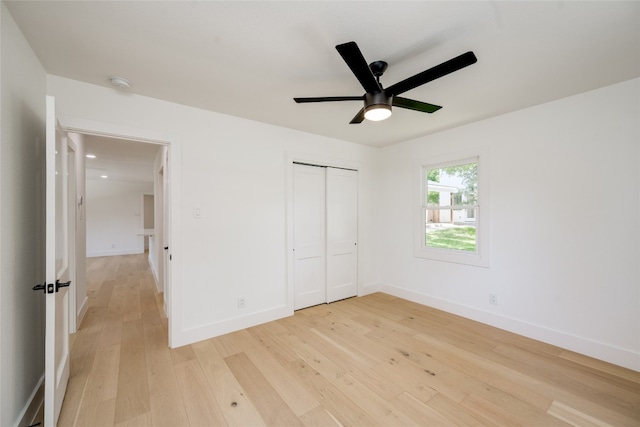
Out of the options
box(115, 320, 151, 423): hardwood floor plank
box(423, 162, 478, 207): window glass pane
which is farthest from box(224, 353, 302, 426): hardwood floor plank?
box(423, 162, 478, 207): window glass pane

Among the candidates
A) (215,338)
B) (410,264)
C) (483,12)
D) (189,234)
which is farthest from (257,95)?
(410,264)

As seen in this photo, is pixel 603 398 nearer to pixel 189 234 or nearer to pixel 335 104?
pixel 335 104

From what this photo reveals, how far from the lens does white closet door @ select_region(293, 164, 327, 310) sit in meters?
3.69

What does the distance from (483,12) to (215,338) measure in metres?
3.54

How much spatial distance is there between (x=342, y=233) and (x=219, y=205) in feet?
6.47

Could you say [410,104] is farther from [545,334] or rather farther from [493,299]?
[545,334]

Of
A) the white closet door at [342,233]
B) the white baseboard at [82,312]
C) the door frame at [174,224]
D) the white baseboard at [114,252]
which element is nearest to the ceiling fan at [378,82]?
the door frame at [174,224]

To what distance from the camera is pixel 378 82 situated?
189cm

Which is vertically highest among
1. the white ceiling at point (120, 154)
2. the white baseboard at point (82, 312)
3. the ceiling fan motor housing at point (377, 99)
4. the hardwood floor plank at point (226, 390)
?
the white ceiling at point (120, 154)

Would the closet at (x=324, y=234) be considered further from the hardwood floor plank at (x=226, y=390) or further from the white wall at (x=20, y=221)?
the white wall at (x=20, y=221)

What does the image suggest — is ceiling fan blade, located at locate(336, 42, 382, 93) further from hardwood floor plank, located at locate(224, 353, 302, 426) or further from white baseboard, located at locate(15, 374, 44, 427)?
white baseboard, located at locate(15, 374, 44, 427)

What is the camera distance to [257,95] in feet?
8.29

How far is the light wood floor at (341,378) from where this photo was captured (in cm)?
178

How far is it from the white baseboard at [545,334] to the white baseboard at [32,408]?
4064 millimetres
